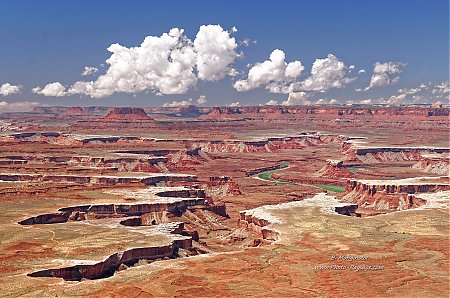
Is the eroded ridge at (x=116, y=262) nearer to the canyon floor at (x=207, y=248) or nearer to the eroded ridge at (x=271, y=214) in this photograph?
the canyon floor at (x=207, y=248)

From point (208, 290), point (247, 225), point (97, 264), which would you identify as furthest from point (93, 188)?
point (208, 290)

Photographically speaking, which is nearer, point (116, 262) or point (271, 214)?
point (116, 262)

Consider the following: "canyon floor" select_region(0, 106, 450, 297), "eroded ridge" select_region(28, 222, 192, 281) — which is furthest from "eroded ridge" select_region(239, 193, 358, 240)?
"eroded ridge" select_region(28, 222, 192, 281)

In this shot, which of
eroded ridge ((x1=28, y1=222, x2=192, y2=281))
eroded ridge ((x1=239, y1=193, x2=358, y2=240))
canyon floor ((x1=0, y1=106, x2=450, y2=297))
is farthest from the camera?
eroded ridge ((x1=239, y1=193, x2=358, y2=240))

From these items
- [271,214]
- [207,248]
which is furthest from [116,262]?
[271,214]

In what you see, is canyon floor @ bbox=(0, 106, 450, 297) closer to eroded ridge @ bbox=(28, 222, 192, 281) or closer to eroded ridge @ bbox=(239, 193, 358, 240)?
eroded ridge @ bbox=(28, 222, 192, 281)

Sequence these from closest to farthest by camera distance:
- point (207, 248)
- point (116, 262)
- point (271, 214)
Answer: point (116, 262) → point (207, 248) → point (271, 214)

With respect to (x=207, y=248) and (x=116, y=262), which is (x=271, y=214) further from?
Result: (x=116, y=262)

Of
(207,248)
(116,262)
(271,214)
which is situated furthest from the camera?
(271,214)

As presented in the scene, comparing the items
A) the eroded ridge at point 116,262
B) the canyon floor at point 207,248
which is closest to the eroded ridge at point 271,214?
the canyon floor at point 207,248

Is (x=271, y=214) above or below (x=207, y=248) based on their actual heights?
above

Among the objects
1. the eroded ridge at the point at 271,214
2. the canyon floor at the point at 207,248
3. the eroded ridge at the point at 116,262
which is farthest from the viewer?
the eroded ridge at the point at 271,214
